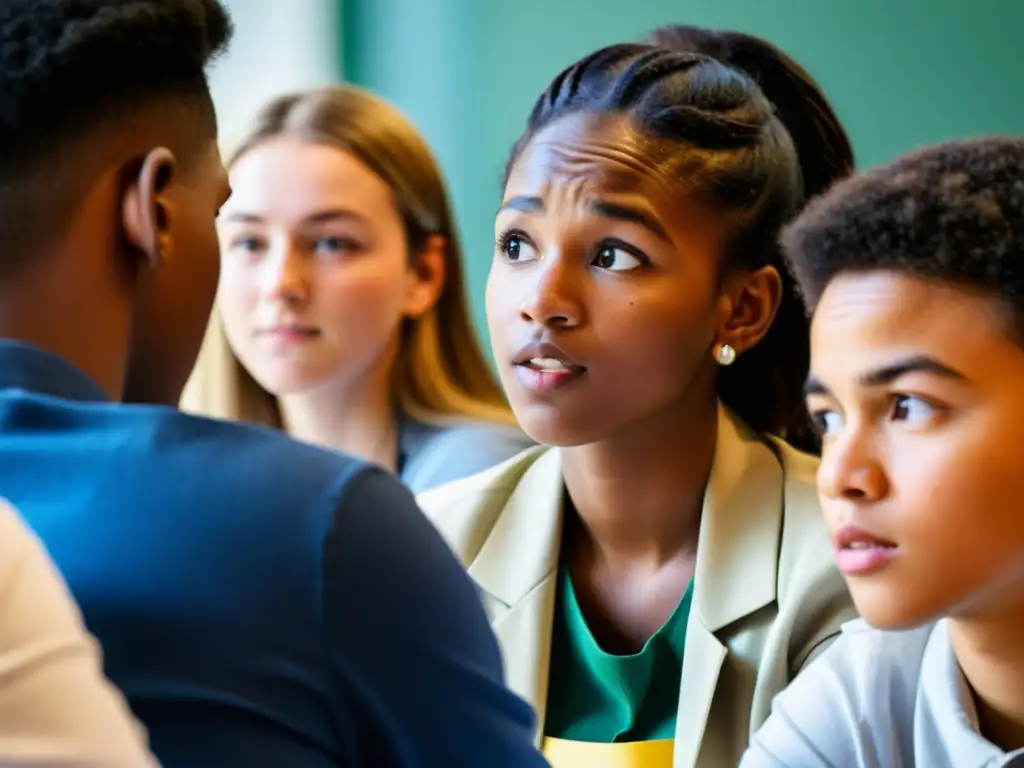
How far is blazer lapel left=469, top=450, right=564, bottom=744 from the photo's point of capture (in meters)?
1.11

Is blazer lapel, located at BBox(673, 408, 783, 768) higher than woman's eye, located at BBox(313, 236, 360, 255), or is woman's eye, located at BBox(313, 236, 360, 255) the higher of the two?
woman's eye, located at BBox(313, 236, 360, 255)

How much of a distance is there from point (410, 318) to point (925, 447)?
3.48 feet

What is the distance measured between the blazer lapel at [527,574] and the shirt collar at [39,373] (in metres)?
0.51

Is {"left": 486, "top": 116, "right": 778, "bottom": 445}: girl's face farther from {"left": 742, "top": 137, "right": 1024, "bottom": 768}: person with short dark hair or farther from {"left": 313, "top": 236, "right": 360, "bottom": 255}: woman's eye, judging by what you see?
{"left": 313, "top": 236, "right": 360, "bottom": 255}: woman's eye

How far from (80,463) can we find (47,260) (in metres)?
0.14

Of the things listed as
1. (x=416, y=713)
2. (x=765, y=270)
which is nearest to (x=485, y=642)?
(x=416, y=713)

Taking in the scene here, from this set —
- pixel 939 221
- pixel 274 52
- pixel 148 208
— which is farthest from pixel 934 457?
pixel 274 52

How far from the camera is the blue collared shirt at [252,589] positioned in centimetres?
59

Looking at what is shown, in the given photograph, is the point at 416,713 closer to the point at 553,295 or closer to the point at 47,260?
the point at 47,260

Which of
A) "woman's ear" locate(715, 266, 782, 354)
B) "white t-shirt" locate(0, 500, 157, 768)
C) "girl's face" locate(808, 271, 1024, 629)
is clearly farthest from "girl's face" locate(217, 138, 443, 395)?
"white t-shirt" locate(0, 500, 157, 768)

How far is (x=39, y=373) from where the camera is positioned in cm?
67

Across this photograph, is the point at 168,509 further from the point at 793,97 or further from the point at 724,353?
the point at 793,97

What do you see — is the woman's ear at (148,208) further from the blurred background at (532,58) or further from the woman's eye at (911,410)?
the blurred background at (532,58)

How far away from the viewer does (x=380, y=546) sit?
62cm
